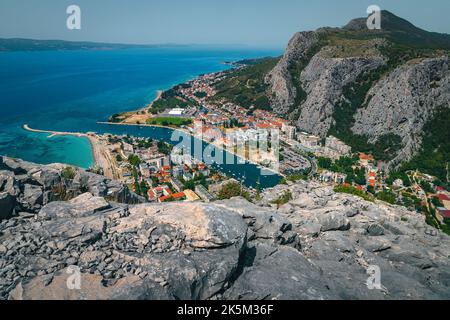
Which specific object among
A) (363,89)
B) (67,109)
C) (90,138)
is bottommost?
(90,138)

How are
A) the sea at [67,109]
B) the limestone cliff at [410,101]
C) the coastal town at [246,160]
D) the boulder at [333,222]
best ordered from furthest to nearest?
1. the limestone cliff at [410,101]
2. the sea at [67,109]
3. the coastal town at [246,160]
4. the boulder at [333,222]

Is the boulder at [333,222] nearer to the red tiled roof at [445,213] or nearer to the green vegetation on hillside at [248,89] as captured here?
the red tiled roof at [445,213]

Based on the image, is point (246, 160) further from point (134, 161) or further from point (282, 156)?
point (134, 161)

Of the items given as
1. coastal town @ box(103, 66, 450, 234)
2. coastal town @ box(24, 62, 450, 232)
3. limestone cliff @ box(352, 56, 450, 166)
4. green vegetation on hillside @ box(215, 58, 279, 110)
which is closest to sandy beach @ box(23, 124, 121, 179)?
coastal town @ box(24, 62, 450, 232)

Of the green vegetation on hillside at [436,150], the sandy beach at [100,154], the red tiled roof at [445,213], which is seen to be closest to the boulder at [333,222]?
the red tiled roof at [445,213]

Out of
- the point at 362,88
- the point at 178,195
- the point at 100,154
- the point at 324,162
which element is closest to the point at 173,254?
the point at 178,195

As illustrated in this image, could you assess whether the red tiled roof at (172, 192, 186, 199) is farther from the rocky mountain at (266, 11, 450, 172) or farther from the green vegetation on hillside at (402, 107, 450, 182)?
the rocky mountain at (266, 11, 450, 172)
